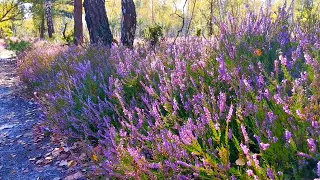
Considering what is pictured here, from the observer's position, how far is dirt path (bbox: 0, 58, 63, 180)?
10.7ft

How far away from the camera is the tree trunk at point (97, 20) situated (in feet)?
27.4

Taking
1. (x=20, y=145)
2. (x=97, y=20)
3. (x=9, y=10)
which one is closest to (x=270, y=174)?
(x=20, y=145)

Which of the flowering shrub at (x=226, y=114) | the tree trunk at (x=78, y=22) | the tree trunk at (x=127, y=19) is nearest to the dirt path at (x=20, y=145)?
the flowering shrub at (x=226, y=114)

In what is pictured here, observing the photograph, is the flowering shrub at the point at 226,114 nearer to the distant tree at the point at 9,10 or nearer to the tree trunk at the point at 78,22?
the tree trunk at the point at 78,22

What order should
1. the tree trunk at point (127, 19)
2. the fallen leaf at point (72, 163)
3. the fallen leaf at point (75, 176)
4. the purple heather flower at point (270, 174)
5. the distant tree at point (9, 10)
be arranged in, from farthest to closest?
the distant tree at point (9, 10) → the tree trunk at point (127, 19) → the fallen leaf at point (72, 163) → the fallen leaf at point (75, 176) → the purple heather flower at point (270, 174)

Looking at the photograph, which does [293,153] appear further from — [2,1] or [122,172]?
[2,1]

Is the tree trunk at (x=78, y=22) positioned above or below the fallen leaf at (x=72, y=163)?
above

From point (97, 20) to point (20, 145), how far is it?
196 inches

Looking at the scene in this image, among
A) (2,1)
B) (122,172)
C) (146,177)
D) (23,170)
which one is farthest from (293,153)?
(2,1)

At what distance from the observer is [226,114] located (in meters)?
2.16

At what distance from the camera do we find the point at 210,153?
1771 millimetres

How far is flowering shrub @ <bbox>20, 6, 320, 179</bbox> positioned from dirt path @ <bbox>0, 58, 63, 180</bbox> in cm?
46

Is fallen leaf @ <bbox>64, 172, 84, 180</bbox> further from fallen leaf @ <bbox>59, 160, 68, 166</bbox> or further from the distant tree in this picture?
the distant tree

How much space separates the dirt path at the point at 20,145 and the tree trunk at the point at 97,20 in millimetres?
2576
